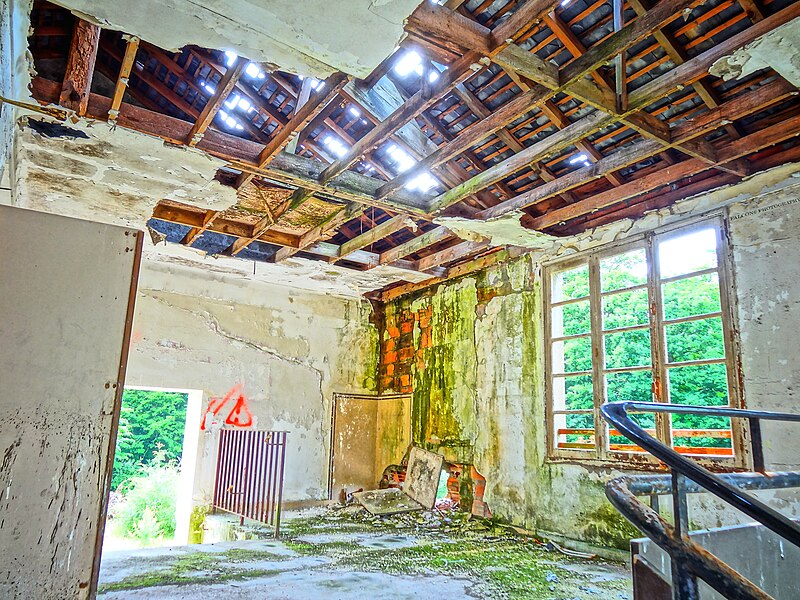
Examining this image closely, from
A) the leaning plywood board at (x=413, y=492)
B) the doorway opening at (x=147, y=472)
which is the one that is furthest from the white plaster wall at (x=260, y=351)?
the doorway opening at (x=147, y=472)

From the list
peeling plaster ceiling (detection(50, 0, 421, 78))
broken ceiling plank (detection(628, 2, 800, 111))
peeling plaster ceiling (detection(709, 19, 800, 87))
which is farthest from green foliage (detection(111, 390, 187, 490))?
peeling plaster ceiling (detection(709, 19, 800, 87))

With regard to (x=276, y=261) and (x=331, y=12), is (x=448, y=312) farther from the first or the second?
(x=331, y=12)

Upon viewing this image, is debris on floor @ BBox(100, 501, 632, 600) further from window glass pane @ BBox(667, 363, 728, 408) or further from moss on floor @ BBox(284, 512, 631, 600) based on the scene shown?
window glass pane @ BBox(667, 363, 728, 408)

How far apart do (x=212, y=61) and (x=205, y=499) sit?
4427 millimetres

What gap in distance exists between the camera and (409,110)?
10.0 ft

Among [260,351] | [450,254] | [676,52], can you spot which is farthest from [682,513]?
[260,351]

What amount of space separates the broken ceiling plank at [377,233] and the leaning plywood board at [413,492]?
2.54m

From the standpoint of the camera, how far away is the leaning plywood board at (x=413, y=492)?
577 centimetres

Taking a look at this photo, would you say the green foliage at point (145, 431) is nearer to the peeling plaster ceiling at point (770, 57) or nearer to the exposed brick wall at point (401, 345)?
the exposed brick wall at point (401, 345)

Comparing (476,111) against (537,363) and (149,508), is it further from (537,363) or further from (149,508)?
(149,508)

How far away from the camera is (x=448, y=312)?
636 cm

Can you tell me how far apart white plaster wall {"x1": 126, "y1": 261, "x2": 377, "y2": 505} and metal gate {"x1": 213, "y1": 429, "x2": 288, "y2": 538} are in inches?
22.5

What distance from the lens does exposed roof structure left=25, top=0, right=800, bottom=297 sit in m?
2.67

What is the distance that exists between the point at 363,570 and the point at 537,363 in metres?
2.45
